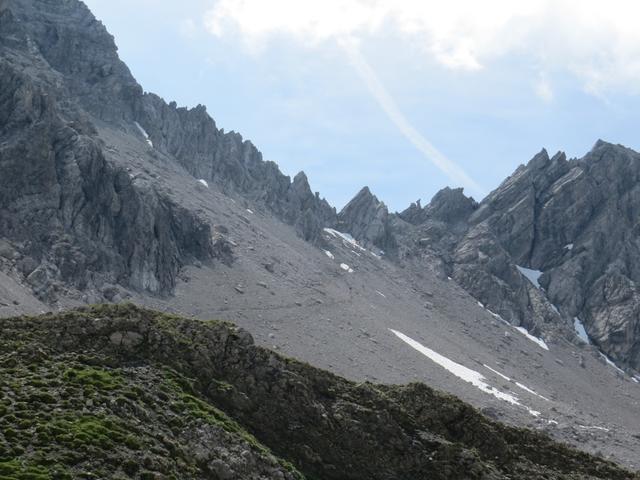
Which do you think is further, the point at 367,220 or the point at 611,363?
the point at 367,220

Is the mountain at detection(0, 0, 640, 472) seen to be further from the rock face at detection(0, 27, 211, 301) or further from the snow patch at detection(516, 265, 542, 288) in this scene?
the snow patch at detection(516, 265, 542, 288)

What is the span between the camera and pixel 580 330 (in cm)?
16088

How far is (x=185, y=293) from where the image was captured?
102 meters

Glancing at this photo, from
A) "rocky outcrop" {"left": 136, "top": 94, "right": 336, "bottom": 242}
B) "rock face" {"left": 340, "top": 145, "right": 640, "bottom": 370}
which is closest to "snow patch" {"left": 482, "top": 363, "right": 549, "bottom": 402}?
"rock face" {"left": 340, "top": 145, "right": 640, "bottom": 370}

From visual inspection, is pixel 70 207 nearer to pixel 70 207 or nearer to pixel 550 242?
pixel 70 207

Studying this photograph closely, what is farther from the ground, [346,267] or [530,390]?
[346,267]

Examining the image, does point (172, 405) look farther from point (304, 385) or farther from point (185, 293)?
point (185, 293)

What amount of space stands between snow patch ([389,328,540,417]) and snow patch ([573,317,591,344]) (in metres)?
56.0

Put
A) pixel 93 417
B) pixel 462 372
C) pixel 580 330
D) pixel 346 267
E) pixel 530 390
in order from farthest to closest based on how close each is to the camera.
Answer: pixel 580 330 → pixel 346 267 → pixel 530 390 → pixel 462 372 → pixel 93 417

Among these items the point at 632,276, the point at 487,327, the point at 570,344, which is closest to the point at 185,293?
the point at 487,327

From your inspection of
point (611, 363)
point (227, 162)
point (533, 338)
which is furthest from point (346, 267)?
point (611, 363)

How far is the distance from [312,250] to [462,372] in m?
47.2

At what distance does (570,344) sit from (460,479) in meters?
132

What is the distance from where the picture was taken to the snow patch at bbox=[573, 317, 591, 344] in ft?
515
